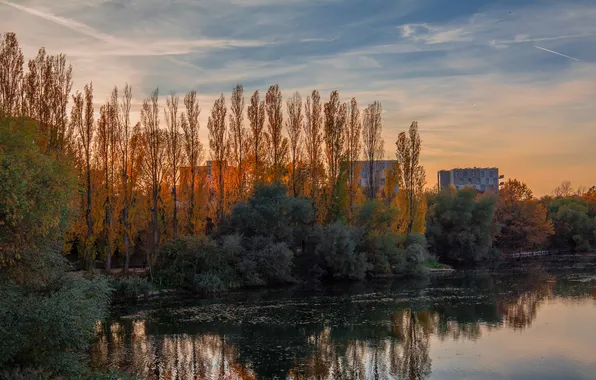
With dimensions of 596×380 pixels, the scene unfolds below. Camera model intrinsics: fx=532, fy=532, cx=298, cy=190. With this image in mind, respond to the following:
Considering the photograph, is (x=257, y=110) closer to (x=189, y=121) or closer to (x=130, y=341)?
(x=189, y=121)

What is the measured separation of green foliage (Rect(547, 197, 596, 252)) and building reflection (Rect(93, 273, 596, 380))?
3548 cm

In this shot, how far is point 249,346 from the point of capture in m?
19.6

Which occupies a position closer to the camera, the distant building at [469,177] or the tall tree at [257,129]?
the tall tree at [257,129]

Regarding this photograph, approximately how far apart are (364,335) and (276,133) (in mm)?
24016

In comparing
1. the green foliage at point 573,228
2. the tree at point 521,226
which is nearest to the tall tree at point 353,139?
the tree at point 521,226

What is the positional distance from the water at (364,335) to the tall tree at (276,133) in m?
12.1

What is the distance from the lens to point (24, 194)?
487 inches

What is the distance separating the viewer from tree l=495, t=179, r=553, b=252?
5522cm

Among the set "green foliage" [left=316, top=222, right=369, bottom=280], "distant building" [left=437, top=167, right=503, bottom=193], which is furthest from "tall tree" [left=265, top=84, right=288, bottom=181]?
"distant building" [left=437, top=167, right=503, bottom=193]

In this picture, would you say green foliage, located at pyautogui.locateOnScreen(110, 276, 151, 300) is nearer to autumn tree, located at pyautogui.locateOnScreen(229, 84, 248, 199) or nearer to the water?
the water

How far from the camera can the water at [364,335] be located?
16.7m

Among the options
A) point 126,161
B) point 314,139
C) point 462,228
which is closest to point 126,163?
point 126,161

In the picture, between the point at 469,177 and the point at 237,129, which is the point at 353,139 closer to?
the point at 237,129

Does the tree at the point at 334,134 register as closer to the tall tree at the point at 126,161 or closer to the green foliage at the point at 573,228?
the tall tree at the point at 126,161
